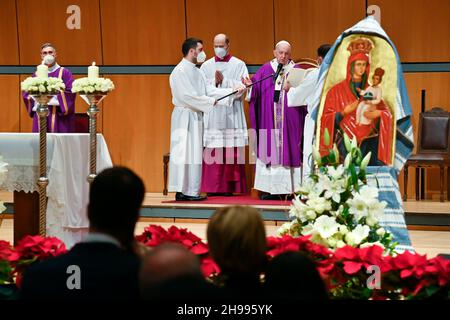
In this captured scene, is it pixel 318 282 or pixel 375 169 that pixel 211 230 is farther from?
pixel 375 169

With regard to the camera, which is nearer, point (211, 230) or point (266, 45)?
point (211, 230)

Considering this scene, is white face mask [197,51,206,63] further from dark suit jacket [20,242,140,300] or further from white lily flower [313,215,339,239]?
dark suit jacket [20,242,140,300]

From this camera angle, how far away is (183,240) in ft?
11.7

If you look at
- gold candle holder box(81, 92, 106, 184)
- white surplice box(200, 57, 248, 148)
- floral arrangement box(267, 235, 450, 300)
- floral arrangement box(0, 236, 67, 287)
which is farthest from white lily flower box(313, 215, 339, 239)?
white surplice box(200, 57, 248, 148)

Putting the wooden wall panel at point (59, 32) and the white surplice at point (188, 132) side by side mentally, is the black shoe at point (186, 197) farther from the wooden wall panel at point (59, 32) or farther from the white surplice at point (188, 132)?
the wooden wall panel at point (59, 32)

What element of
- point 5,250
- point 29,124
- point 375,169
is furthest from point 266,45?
point 5,250

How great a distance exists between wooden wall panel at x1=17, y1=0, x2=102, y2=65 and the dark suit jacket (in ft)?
32.0

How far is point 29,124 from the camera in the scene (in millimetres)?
12328

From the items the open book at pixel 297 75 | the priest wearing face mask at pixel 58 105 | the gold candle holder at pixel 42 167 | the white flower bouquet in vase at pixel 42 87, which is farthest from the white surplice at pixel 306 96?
the gold candle holder at pixel 42 167

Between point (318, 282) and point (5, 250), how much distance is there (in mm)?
1510

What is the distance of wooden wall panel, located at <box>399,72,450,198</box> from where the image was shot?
11.0m

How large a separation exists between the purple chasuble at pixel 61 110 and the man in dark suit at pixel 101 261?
666 centimetres
